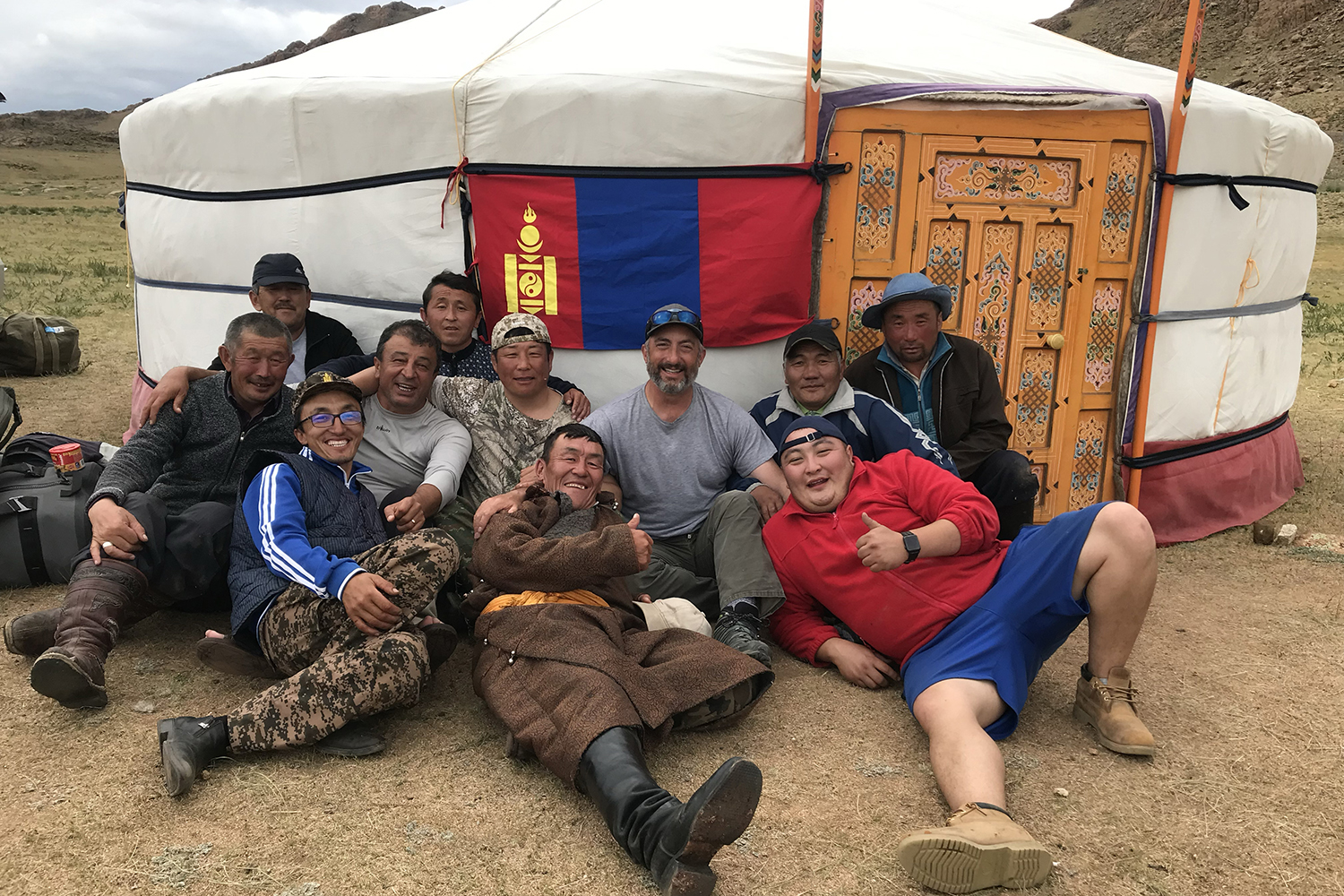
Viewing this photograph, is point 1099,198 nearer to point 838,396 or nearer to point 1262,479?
point 838,396

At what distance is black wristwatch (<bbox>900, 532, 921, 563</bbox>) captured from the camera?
2158 millimetres

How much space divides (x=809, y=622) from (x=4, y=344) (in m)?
6.15

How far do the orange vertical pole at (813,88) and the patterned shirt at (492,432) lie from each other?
1.29m

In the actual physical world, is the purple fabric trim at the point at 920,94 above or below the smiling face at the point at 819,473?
above

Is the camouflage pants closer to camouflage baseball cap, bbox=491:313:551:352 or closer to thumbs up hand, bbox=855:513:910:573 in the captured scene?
camouflage baseball cap, bbox=491:313:551:352

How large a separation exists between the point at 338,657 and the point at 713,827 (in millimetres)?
1009

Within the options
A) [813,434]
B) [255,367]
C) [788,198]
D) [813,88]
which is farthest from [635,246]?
[255,367]

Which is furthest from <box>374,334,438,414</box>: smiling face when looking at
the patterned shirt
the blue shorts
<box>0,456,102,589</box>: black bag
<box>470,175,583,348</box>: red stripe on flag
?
the blue shorts

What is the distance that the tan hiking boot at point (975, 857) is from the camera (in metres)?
1.67

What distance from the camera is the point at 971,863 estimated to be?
167cm

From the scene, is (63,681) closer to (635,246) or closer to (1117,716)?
(635,246)

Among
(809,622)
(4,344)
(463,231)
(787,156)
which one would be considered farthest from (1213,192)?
(4,344)

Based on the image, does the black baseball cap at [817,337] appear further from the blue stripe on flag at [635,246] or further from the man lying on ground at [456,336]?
the man lying on ground at [456,336]

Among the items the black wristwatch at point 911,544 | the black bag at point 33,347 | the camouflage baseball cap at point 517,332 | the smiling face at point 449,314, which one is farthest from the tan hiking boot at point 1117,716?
the black bag at point 33,347
